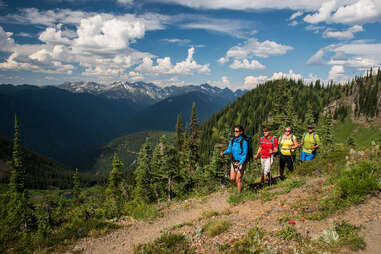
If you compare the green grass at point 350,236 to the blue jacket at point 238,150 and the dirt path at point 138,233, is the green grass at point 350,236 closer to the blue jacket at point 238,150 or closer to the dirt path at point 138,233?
the blue jacket at point 238,150

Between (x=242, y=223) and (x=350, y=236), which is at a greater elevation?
(x=350, y=236)

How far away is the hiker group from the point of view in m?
9.08

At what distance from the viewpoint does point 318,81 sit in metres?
169

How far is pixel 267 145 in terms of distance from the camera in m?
10.1

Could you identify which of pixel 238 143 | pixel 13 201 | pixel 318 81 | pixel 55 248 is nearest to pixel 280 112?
pixel 238 143

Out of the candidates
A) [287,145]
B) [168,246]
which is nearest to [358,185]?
[287,145]

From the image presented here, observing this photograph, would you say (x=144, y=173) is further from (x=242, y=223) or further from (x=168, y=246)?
(x=242, y=223)

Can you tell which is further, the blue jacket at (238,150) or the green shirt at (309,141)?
the green shirt at (309,141)

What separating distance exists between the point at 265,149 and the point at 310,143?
10.7ft

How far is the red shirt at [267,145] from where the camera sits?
9.98 meters

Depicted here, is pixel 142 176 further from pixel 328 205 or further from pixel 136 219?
pixel 328 205

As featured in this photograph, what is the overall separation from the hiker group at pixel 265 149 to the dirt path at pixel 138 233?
196 cm

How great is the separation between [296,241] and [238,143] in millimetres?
4573

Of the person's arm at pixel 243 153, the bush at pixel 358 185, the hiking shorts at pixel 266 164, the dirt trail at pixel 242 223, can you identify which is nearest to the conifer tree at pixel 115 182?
the dirt trail at pixel 242 223
